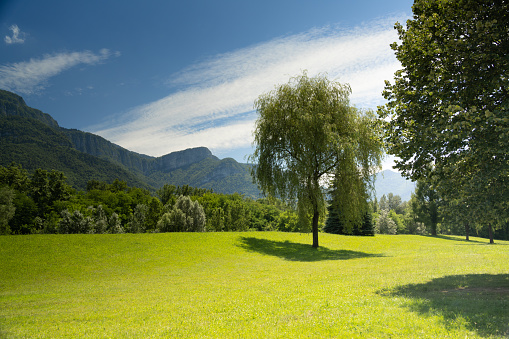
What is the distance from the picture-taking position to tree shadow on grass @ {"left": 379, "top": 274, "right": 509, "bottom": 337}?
Result: 6324 mm

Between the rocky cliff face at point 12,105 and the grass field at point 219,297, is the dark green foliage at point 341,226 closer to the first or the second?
the grass field at point 219,297

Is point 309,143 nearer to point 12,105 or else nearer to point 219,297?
point 219,297

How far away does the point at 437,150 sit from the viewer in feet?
34.2

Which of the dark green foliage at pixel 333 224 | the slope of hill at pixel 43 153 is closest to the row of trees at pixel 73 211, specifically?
the dark green foliage at pixel 333 224

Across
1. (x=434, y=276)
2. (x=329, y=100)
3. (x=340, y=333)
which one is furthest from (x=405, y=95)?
(x=329, y=100)

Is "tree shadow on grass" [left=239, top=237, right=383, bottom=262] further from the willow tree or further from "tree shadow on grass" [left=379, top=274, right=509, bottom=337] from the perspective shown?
"tree shadow on grass" [left=379, top=274, right=509, bottom=337]

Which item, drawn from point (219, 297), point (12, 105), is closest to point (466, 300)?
point (219, 297)

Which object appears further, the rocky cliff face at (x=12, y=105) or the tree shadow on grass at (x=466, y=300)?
the rocky cliff face at (x=12, y=105)

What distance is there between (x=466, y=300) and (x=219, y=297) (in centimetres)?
837

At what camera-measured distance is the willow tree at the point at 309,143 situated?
24.6 meters

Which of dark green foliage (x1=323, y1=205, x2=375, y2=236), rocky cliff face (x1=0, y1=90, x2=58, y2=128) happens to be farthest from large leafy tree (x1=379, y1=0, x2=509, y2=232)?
rocky cliff face (x1=0, y1=90, x2=58, y2=128)

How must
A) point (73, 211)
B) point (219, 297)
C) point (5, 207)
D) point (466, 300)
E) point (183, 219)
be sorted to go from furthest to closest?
point (73, 211) → point (183, 219) → point (5, 207) → point (219, 297) → point (466, 300)

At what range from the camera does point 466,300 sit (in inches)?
325

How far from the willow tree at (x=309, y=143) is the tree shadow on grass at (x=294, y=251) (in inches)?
71.4
